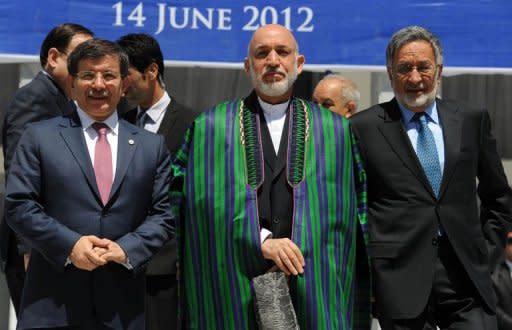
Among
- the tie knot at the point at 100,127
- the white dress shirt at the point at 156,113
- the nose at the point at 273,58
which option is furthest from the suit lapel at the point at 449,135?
the white dress shirt at the point at 156,113

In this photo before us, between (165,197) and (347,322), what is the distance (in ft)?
3.07

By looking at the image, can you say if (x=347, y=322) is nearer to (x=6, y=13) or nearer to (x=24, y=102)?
(x=24, y=102)

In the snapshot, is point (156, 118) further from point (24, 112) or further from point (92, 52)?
point (92, 52)

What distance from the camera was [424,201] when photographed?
192 inches

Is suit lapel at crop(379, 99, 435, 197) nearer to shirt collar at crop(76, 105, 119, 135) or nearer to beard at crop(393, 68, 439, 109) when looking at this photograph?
beard at crop(393, 68, 439, 109)

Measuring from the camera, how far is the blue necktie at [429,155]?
4.91 metres

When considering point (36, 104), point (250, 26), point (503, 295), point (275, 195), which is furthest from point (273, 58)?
point (250, 26)

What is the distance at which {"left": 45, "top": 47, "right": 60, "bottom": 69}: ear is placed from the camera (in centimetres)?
573

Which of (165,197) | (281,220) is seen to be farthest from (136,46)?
(281,220)

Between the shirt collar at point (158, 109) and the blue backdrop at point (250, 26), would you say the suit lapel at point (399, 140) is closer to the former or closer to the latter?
the shirt collar at point (158, 109)

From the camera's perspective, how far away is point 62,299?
15.1ft

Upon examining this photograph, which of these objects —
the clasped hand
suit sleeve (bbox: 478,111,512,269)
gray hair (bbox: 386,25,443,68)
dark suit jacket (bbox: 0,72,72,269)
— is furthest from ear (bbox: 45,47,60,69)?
suit sleeve (bbox: 478,111,512,269)

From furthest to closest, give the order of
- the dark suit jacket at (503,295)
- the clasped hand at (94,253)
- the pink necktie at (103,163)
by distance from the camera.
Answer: the dark suit jacket at (503,295) → the pink necktie at (103,163) → the clasped hand at (94,253)

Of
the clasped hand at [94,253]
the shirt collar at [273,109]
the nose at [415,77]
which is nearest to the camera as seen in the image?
the clasped hand at [94,253]
